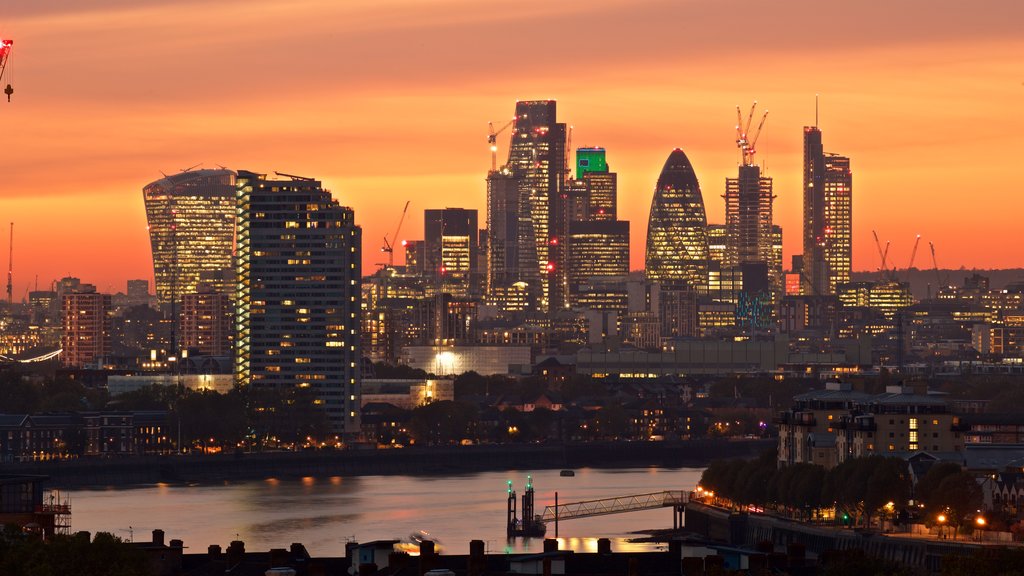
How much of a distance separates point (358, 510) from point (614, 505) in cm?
1072

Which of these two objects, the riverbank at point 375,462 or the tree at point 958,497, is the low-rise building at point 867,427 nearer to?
the tree at point 958,497

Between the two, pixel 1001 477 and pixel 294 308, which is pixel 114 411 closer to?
pixel 294 308

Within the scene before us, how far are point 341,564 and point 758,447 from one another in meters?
128

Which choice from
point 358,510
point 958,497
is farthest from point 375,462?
point 958,497

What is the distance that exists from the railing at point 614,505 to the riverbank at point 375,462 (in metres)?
35.3

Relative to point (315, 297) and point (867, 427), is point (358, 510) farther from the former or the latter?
point (315, 297)

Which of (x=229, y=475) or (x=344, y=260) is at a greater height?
(x=344, y=260)

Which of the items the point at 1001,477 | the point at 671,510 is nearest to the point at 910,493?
the point at 1001,477

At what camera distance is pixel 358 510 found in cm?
12525

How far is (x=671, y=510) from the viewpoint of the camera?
128 meters

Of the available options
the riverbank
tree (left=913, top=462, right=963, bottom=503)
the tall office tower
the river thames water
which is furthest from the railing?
the tall office tower

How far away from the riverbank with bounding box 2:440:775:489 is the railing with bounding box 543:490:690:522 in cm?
3527

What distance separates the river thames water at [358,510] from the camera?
10462 cm

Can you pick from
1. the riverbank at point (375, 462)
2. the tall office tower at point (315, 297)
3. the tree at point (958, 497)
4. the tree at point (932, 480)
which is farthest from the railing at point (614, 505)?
the tall office tower at point (315, 297)
